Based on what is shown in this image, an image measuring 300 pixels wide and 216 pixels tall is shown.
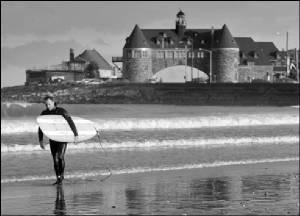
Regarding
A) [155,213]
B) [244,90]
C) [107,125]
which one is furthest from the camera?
[244,90]

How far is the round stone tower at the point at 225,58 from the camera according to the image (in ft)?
474

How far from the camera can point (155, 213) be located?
47.2ft

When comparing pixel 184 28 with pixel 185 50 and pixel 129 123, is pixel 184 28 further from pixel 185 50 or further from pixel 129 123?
pixel 129 123

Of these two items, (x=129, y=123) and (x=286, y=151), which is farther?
(x=129, y=123)

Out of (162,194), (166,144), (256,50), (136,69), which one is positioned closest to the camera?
(162,194)

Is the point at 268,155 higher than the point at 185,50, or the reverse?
the point at 185,50

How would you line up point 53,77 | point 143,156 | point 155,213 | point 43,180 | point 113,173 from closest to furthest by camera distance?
point 155,213, point 43,180, point 113,173, point 143,156, point 53,77

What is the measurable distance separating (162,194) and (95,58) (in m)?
146

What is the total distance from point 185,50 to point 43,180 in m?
134

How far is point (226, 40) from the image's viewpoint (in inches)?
5782

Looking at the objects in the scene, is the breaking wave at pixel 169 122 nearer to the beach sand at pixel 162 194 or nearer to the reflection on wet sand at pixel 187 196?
the beach sand at pixel 162 194

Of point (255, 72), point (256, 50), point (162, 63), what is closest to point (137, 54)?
point (162, 63)

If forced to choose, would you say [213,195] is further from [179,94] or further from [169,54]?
[169,54]

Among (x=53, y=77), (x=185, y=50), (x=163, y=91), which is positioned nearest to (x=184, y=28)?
(x=185, y=50)
